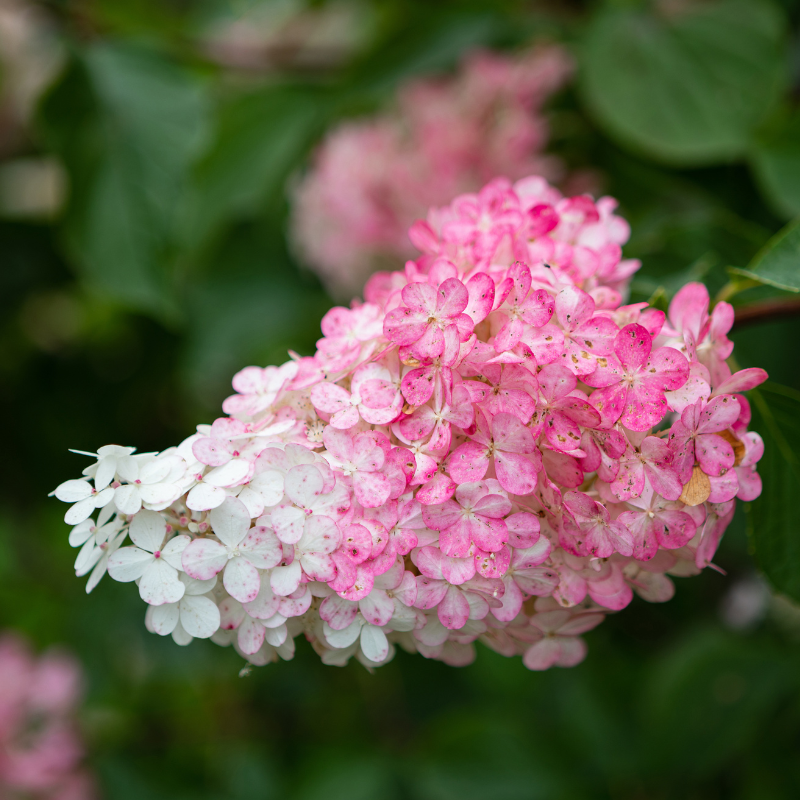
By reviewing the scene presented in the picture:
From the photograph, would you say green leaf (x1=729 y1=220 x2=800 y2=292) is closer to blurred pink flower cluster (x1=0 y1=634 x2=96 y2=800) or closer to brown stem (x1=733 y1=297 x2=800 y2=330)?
brown stem (x1=733 y1=297 x2=800 y2=330)

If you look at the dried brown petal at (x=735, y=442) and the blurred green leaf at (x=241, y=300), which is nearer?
the dried brown petal at (x=735, y=442)

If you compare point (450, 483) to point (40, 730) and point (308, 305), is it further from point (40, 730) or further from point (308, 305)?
point (40, 730)

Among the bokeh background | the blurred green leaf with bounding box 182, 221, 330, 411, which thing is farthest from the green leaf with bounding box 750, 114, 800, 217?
the blurred green leaf with bounding box 182, 221, 330, 411

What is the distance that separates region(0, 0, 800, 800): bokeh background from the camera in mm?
784

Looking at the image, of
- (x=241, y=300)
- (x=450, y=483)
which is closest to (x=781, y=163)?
(x=450, y=483)

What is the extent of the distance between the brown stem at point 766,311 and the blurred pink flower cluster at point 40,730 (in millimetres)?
1131

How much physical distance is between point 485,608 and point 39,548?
1.92m

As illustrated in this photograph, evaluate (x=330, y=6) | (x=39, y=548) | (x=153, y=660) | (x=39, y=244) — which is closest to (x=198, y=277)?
(x=39, y=244)

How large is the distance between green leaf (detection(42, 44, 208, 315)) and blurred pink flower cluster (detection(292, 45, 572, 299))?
0.65 ft

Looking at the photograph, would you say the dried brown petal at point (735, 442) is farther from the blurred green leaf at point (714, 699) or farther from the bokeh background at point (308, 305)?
the blurred green leaf at point (714, 699)

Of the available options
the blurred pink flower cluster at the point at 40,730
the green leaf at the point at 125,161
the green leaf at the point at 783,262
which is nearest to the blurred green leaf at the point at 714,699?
the green leaf at the point at 783,262

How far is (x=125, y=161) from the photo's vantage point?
87cm

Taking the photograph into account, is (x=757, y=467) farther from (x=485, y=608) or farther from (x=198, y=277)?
(x=198, y=277)

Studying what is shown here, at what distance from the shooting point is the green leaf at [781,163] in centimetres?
67
